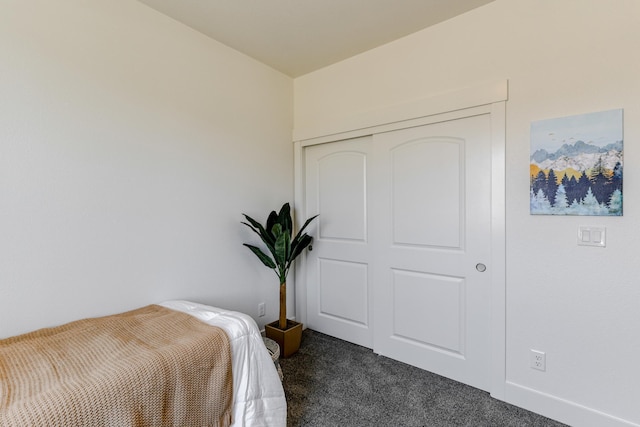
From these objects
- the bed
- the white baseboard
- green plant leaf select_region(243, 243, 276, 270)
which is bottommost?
the white baseboard

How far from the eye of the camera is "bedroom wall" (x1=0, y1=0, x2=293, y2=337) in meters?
1.50

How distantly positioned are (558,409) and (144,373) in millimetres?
2117

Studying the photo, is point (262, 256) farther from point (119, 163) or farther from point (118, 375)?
point (118, 375)

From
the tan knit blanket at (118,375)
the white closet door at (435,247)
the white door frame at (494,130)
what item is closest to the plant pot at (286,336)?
the white closet door at (435,247)

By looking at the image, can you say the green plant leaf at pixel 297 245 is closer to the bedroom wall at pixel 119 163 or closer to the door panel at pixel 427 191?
the bedroom wall at pixel 119 163

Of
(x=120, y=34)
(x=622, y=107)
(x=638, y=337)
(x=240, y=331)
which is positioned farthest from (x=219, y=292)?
(x=622, y=107)

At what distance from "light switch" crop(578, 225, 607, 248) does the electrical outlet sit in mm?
671

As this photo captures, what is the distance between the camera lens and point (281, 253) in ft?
7.86

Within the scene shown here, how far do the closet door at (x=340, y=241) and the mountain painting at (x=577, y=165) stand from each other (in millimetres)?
1190

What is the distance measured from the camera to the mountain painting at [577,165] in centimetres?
153

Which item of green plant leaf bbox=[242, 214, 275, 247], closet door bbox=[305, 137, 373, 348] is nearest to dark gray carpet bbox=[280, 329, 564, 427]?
closet door bbox=[305, 137, 373, 348]

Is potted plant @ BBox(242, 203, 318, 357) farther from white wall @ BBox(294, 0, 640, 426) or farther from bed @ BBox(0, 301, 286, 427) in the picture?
white wall @ BBox(294, 0, 640, 426)

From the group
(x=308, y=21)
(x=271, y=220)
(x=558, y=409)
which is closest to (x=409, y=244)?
(x=271, y=220)

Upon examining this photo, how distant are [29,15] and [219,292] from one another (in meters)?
1.91
